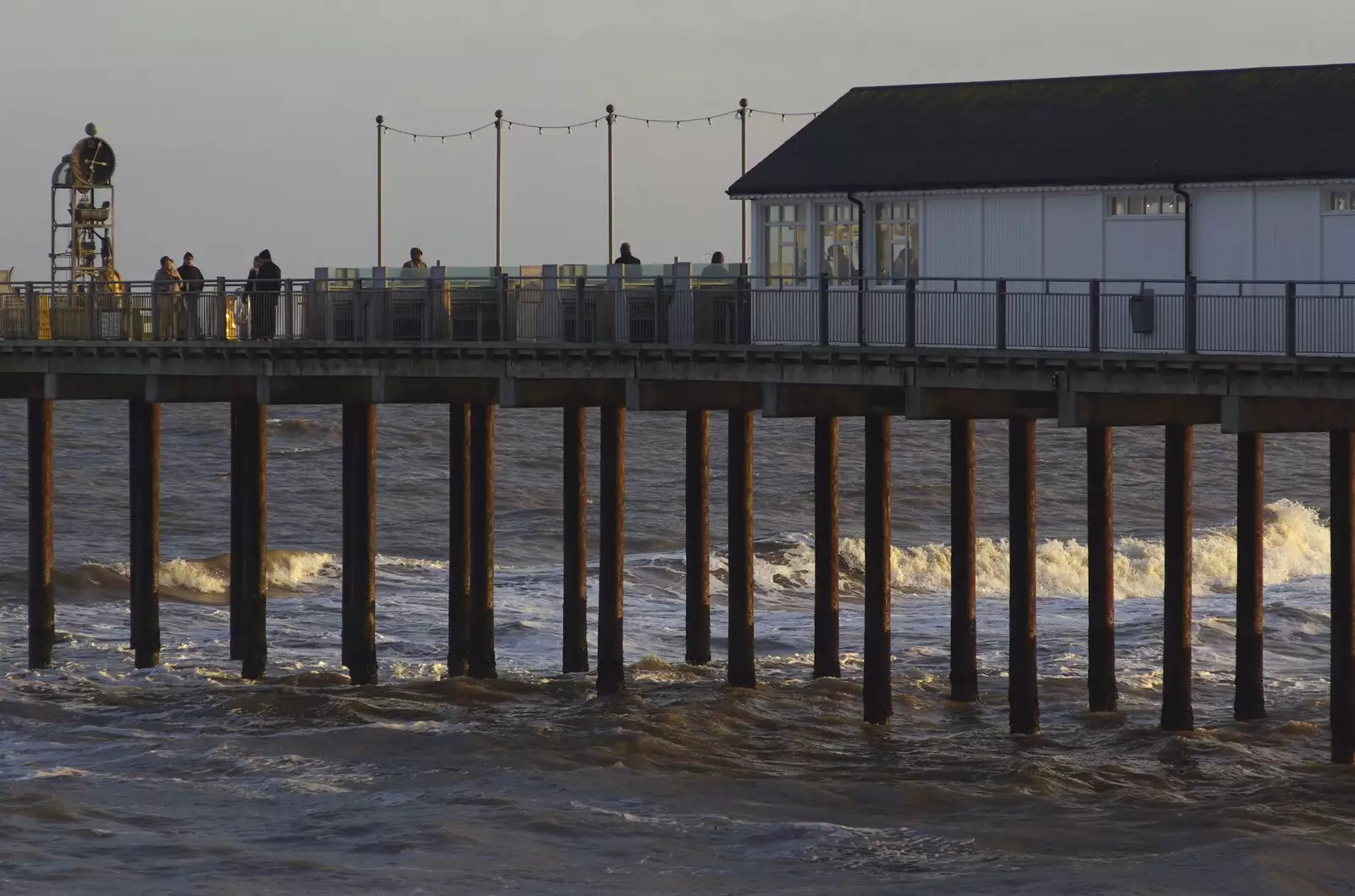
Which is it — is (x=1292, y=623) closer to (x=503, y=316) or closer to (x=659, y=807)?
(x=503, y=316)

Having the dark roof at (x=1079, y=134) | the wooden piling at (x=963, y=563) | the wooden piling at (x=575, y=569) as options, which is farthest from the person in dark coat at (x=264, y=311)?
the wooden piling at (x=963, y=563)

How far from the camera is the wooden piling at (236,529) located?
3431 cm

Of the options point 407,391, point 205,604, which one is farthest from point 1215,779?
point 205,604

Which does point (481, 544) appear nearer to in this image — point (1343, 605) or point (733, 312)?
point (733, 312)

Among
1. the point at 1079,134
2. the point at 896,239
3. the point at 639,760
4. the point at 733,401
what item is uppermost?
the point at 1079,134

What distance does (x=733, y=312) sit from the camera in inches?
1185

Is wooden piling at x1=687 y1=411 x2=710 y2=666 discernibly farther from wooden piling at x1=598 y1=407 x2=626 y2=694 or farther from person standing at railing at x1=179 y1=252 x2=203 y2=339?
person standing at railing at x1=179 y1=252 x2=203 y2=339

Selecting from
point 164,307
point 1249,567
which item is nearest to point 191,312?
point 164,307

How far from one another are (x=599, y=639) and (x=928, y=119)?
322 inches

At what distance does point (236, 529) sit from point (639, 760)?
32.9 ft

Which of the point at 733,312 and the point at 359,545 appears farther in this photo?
the point at 359,545

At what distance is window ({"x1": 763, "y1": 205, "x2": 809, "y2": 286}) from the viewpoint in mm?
31344

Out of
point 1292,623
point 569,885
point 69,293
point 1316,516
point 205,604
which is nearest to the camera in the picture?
point 569,885

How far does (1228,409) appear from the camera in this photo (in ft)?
81.5
